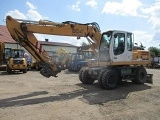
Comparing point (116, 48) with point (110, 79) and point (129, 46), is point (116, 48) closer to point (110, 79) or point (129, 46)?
point (129, 46)

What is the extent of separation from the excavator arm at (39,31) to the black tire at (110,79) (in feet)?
7.51

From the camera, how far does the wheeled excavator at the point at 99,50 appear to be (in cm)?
1059

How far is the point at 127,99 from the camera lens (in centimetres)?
955

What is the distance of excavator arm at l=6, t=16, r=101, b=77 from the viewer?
10.4m

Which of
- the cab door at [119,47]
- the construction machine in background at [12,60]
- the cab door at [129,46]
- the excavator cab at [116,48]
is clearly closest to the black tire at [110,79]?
the excavator cab at [116,48]

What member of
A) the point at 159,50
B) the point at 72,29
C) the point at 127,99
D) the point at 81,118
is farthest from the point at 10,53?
the point at 159,50

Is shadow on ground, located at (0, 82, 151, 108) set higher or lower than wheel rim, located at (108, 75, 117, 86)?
lower

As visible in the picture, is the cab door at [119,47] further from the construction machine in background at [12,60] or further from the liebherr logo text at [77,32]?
the construction machine in background at [12,60]

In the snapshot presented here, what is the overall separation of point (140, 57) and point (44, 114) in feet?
25.9

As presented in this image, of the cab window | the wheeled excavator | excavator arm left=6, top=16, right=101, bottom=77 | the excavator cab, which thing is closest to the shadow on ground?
the wheeled excavator

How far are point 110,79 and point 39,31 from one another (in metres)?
4.17

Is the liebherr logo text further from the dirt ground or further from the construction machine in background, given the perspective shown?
the construction machine in background

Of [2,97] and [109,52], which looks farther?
[109,52]

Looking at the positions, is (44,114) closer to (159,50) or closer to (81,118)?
(81,118)
